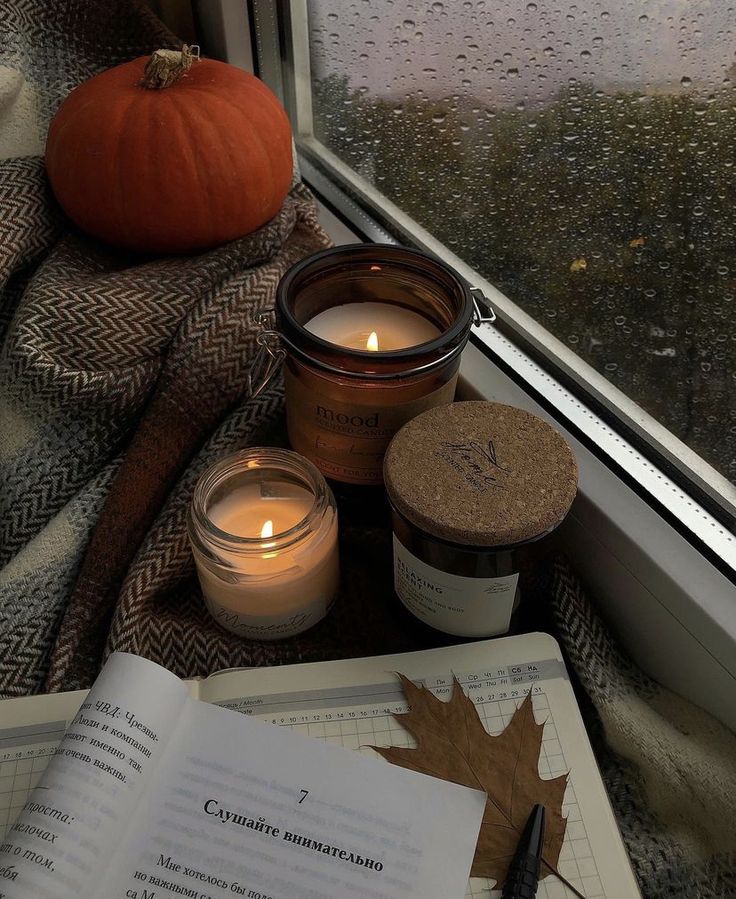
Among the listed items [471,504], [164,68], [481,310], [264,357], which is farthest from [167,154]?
[471,504]

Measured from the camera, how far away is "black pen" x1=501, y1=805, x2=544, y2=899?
1.47 ft

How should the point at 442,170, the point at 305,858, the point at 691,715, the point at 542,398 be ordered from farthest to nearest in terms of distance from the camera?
the point at 442,170
the point at 542,398
the point at 691,715
the point at 305,858

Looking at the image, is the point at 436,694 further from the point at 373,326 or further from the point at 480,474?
the point at 373,326

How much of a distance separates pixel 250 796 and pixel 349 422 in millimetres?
249

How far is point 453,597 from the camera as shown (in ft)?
1.75

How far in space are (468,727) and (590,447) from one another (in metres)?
0.24

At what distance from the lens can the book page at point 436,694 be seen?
0.51 meters

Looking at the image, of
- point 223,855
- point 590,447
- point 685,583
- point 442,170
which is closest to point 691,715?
point 685,583

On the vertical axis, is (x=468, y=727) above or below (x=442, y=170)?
below

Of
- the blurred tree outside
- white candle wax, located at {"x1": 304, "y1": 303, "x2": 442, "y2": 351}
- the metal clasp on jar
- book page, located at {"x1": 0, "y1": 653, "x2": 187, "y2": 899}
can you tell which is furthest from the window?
book page, located at {"x1": 0, "y1": 653, "x2": 187, "y2": 899}

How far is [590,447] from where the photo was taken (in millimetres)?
639

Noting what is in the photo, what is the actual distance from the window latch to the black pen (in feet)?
1.11

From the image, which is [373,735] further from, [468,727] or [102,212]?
[102,212]

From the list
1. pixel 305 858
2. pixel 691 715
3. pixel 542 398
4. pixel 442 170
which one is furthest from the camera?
pixel 442 170
